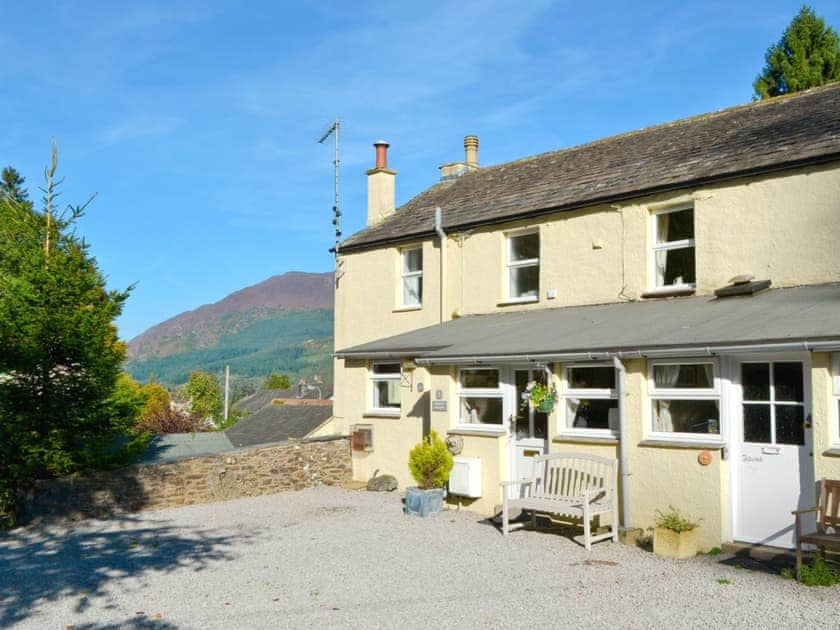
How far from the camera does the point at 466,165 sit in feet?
70.3

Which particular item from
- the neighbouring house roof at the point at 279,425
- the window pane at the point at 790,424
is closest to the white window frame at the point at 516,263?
the window pane at the point at 790,424

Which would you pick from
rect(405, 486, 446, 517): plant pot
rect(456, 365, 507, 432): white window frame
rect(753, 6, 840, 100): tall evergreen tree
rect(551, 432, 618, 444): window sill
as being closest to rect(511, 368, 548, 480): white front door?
rect(456, 365, 507, 432): white window frame

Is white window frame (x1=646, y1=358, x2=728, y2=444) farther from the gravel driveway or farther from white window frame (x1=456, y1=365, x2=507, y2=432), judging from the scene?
white window frame (x1=456, y1=365, x2=507, y2=432)

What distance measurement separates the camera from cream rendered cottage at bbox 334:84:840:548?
9.59 metres

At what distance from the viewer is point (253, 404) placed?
75.0 m

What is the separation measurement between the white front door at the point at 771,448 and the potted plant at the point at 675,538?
692mm

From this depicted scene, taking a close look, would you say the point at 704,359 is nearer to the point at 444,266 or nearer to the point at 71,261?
the point at 444,266

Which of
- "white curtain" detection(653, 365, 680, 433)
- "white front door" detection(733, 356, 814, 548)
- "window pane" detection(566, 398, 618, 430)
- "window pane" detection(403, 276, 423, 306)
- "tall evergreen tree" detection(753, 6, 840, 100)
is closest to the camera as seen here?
"white front door" detection(733, 356, 814, 548)

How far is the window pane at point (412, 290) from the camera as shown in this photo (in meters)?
18.0

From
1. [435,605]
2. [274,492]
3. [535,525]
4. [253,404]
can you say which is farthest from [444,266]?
[253,404]

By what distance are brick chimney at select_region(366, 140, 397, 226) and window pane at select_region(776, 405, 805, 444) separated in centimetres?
1256

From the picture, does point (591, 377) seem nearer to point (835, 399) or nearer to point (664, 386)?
point (664, 386)

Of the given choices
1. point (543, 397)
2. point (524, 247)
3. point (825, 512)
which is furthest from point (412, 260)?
point (825, 512)

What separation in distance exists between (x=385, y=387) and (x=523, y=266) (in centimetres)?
391
